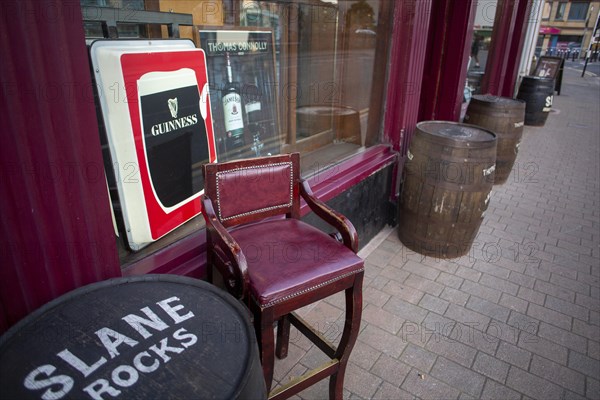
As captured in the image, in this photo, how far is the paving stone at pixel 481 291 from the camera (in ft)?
9.17

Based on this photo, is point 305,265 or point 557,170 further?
point 557,170

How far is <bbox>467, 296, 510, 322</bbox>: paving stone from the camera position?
8.55 feet

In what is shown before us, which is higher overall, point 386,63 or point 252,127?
point 386,63

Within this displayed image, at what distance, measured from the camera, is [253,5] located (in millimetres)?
2910

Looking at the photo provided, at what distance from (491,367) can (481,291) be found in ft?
2.50

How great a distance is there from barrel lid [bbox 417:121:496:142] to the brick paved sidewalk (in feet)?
3.17

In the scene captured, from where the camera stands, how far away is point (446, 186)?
2.96m

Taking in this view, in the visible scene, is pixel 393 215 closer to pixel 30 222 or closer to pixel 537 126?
pixel 30 222

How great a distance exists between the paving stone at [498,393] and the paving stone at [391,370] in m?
0.38

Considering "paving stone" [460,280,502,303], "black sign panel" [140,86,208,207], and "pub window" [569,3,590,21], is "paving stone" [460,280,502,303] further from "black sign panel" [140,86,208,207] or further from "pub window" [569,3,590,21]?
"pub window" [569,3,590,21]

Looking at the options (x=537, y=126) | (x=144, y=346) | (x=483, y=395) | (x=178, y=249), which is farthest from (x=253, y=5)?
(x=537, y=126)

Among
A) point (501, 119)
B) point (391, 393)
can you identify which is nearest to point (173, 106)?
point (391, 393)

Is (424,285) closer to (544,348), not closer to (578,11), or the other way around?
(544,348)

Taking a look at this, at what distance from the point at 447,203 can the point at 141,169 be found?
2181mm
